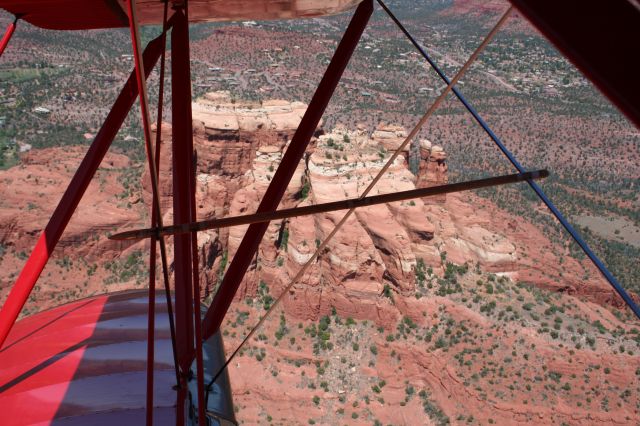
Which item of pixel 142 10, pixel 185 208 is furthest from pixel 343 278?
pixel 185 208

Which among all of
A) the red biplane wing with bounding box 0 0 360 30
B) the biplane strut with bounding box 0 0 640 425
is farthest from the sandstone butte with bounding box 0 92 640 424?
the biplane strut with bounding box 0 0 640 425

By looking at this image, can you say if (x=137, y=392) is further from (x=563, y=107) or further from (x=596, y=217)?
(x=563, y=107)

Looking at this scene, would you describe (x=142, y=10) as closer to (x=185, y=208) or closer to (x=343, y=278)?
(x=185, y=208)

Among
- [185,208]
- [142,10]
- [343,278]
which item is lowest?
[185,208]

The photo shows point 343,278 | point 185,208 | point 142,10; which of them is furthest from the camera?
point 343,278

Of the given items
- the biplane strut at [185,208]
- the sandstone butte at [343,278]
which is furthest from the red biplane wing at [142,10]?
the sandstone butte at [343,278]

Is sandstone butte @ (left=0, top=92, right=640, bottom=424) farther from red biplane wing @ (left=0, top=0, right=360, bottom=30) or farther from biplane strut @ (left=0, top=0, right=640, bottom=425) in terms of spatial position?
biplane strut @ (left=0, top=0, right=640, bottom=425)

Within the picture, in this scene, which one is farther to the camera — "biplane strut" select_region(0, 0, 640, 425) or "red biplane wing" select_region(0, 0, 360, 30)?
"red biplane wing" select_region(0, 0, 360, 30)

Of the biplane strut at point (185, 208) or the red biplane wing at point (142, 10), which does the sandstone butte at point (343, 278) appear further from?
the biplane strut at point (185, 208)

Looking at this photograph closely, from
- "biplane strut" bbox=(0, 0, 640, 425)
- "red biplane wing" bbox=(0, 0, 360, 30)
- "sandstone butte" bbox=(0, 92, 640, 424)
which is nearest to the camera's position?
"biplane strut" bbox=(0, 0, 640, 425)
